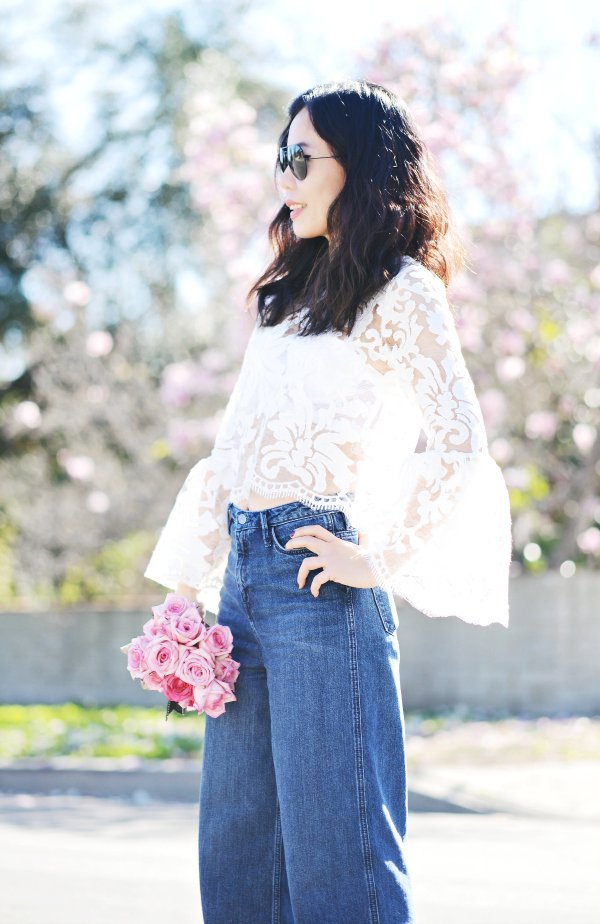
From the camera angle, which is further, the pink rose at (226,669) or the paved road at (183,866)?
the paved road at (183,866)

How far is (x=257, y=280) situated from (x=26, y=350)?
42.1 ft

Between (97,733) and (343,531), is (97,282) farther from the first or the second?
(343,531)

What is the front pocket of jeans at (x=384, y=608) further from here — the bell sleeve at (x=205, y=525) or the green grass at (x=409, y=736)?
the green grass at (x=409, y=736)

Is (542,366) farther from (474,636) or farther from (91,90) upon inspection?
(91,90)

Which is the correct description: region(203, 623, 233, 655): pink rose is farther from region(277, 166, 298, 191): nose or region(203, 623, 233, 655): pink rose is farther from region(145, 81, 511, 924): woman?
region(277, 166, 298, 191): nose

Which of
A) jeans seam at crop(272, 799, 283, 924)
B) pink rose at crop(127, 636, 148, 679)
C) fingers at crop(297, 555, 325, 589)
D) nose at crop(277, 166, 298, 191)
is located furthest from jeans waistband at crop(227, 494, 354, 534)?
nose at crop(277, 166, 298, 191)

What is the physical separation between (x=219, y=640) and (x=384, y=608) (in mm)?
324

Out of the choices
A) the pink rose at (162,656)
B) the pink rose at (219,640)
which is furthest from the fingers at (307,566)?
the pink rose at (162,656)

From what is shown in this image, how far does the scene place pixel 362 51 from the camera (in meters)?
10.2

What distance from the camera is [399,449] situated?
247cm

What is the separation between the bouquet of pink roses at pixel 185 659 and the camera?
7.77 feet

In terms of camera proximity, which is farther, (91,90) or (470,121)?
(91,90)

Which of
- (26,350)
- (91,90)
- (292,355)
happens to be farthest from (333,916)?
(91,90)

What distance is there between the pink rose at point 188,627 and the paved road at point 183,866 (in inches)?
86.5
